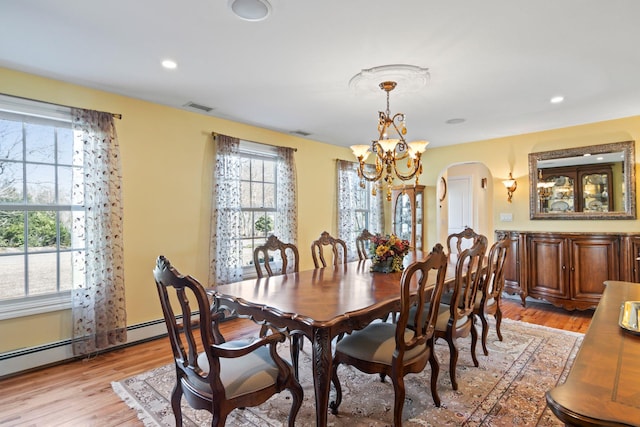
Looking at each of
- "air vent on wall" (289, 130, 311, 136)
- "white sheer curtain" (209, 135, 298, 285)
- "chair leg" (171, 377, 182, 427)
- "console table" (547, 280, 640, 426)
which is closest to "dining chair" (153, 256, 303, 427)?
"chair leg" (171, 377, 182, 427)

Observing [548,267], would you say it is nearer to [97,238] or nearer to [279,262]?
[279,262]

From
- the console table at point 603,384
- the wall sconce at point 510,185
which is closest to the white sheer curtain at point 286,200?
the wall sconce at point 510,185

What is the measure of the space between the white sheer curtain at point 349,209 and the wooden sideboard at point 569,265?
226 centimetres

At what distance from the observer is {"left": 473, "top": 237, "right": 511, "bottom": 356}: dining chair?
2.88 metres

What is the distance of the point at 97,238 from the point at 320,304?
7.97 ft

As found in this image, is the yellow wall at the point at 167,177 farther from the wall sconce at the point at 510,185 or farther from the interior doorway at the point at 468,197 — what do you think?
the interior doorway at the point at 468,197

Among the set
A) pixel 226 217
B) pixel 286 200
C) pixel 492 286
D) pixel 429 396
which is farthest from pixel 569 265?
pixel 226 217

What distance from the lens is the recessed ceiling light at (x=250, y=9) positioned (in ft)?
6.31

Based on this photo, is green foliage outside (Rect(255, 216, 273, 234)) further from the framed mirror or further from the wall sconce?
the framed mirror

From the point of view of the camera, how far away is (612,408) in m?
0.79

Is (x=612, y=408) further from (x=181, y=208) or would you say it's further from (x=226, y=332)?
(x=181, y=208)

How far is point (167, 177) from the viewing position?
A: 3.73 metres

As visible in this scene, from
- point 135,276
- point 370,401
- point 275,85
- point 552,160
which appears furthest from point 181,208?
point 552,160

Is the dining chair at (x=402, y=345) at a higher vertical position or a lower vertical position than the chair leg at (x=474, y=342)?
higher
